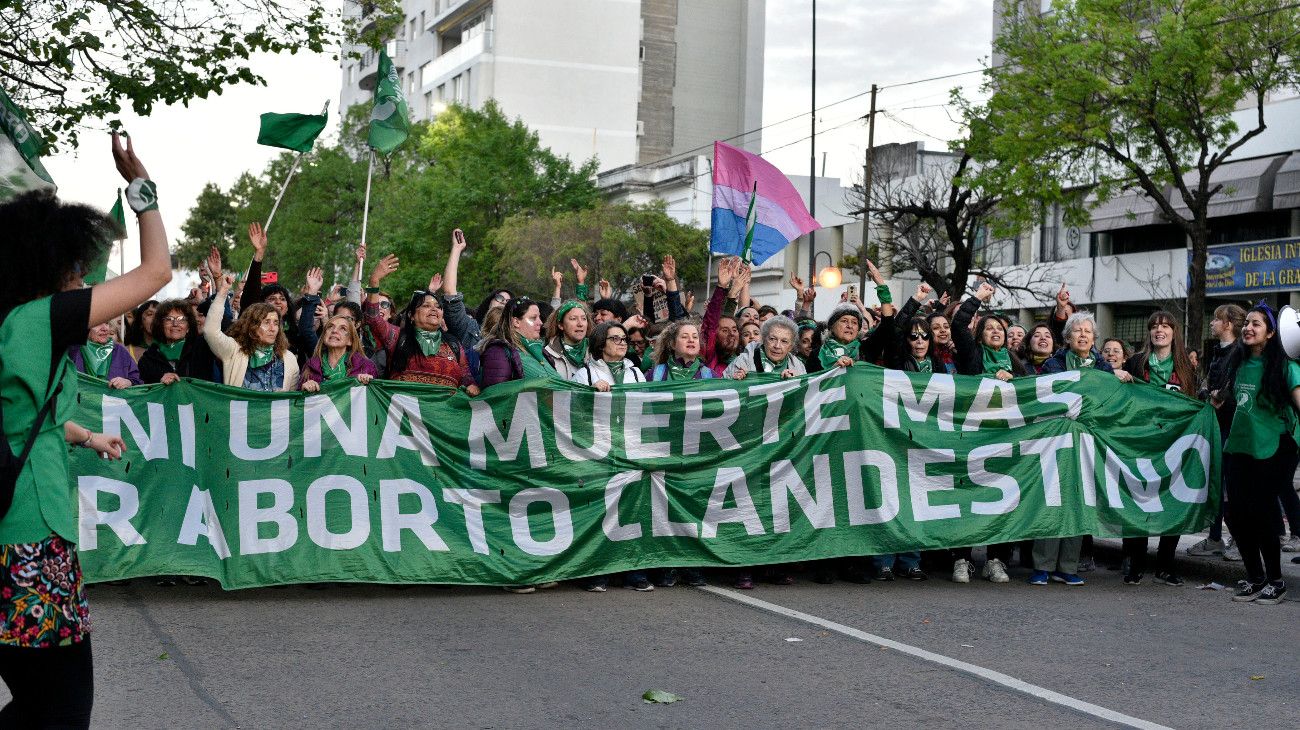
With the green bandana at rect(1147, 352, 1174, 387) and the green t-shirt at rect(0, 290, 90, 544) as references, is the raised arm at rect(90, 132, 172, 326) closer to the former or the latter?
the green t-shirt at rect(0, 290, 90, 544)

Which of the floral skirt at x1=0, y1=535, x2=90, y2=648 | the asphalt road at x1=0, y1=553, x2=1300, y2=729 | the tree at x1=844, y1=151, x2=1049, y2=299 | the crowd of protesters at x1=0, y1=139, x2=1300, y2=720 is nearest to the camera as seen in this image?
the floral skirt at x1=0, y1=535, x2=90, y2=648

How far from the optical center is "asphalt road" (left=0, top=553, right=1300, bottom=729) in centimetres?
599

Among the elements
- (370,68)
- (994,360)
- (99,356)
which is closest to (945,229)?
(994,360)

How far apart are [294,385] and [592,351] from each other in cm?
200

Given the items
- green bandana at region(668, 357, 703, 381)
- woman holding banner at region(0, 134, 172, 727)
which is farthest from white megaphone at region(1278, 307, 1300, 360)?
woman holding banner at region(0, 134, 172, 727)

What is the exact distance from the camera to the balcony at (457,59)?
226 ft

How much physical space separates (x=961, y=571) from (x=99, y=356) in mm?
6133

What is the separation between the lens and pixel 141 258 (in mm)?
3818

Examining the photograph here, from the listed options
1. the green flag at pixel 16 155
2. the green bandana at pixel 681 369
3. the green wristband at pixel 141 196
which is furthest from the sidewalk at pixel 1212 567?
the green wristband at pixel 141 196

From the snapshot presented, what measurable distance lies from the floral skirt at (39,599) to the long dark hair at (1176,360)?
8.85m

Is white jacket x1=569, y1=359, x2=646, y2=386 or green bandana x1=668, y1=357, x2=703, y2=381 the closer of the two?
white jacket x1=569, y1=359, x2=646, y2=386

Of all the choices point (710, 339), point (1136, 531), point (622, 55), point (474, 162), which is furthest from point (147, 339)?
point (622, 55)

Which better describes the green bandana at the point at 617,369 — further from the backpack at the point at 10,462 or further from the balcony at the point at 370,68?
the balcony at the point at 370,68

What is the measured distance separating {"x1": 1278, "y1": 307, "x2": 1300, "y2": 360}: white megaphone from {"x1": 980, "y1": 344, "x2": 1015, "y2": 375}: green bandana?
7.01 ft
